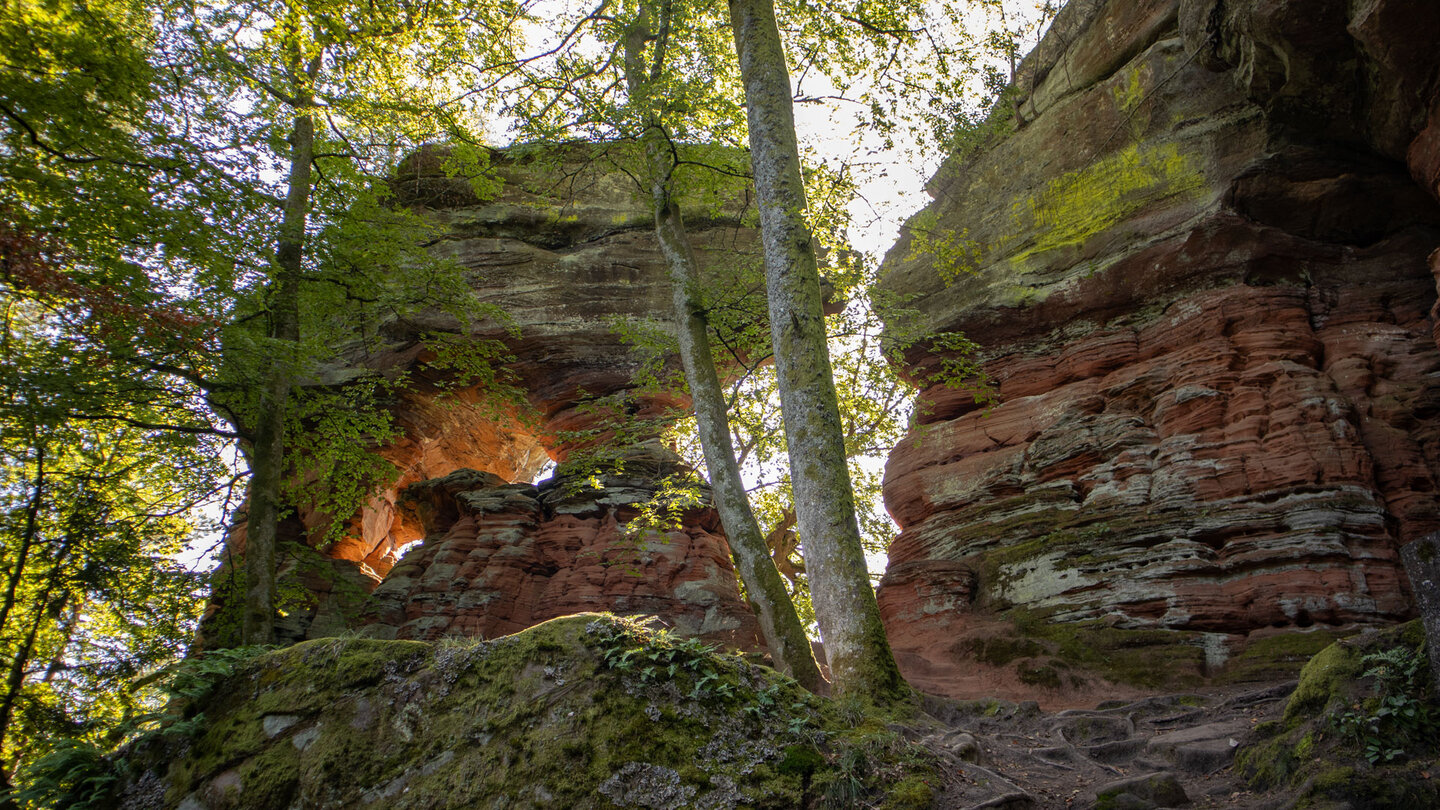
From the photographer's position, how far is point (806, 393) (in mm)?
7766

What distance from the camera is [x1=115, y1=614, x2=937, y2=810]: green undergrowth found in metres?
3.89

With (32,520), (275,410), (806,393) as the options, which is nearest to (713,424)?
(806,393)

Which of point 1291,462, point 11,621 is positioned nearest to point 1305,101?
point 1291,462

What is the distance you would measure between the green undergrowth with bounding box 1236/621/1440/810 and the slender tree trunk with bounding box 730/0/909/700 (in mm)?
2745

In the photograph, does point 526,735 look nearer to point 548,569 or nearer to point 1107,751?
point 1107,751

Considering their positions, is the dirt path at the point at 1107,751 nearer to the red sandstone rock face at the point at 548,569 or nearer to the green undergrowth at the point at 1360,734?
the green undergrowth at the point at 1360,734

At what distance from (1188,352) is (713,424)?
824 cm

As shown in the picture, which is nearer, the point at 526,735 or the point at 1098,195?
the point at 526,735

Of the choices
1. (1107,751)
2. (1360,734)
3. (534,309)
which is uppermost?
(534,309)

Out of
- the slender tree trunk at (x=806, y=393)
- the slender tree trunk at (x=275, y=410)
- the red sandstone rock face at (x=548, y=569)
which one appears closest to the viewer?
the slender tree trunk at (x=806, y=393)

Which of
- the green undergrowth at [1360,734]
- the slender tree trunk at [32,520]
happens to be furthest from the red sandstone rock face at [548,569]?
the green undergrowth at [1360,734]

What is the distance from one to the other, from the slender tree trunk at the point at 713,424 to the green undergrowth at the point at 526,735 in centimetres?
406

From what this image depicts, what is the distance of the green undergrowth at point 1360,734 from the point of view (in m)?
3.71

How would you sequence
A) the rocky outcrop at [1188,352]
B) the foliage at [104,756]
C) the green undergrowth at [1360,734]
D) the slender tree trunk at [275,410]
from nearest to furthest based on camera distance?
the green undergrowth at [1360,734]
the foliage at [104,756]
the rocky outcrop at [1188,352]
the slender tree trunk at [275,410]
